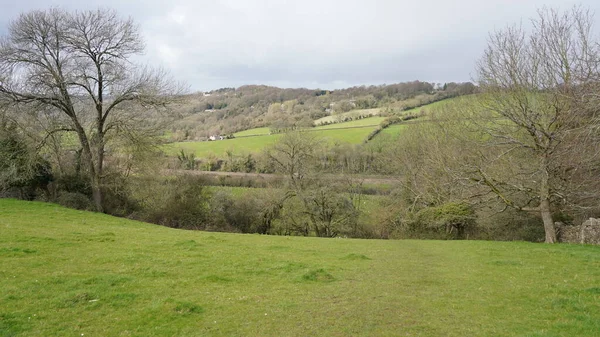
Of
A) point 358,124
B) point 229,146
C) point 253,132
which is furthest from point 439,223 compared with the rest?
point 253,132

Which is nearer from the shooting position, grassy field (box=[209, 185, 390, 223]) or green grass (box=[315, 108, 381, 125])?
grassy field (box=[209, 185, 390, 223])

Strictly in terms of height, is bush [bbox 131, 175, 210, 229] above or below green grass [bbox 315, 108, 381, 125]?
below

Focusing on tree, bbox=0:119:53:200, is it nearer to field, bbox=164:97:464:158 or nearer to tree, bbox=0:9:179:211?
tree, bbox=0:9:179:211

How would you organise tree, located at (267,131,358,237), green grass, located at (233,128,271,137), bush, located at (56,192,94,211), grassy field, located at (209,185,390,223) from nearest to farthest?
bush, located at (56,192,94,211) < tree, located at (267,131,358,237) < grassy field, located at (209,185,390,223) < green grass, located at (233,128,271,137)

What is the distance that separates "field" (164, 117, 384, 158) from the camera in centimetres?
5595

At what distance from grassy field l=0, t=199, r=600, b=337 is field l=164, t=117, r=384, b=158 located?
40.5m

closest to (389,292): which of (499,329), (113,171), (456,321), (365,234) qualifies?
(456,321)

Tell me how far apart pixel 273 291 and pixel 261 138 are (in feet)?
184

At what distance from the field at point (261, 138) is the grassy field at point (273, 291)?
40.5 meters

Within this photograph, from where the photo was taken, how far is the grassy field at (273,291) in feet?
21.8

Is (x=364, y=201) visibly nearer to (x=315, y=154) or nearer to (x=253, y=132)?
(x=315, y=154)

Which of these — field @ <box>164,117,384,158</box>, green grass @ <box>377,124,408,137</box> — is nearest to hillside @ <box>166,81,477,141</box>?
field @ <box>164,117,384,158</box>

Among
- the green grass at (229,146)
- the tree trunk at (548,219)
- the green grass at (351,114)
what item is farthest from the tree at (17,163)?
the green grass at (351,114)

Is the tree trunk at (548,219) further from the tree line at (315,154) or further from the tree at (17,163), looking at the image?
the tree at (17,163)
